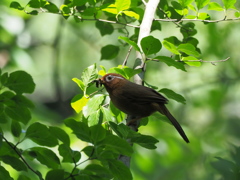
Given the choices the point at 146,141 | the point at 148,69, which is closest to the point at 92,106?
the point at 146,141

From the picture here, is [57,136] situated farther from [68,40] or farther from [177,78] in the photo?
[68,40]

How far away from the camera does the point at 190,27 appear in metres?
2.98

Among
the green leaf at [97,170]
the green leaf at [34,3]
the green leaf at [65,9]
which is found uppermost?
the green leaf at [34,3]

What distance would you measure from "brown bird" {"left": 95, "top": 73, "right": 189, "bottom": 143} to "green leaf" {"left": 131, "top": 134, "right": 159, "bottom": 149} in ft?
2.48

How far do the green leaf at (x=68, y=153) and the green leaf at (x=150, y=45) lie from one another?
Answer: 2.45 feet

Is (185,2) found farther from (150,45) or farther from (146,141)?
(146,141)

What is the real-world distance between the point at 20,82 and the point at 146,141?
34.1 inches

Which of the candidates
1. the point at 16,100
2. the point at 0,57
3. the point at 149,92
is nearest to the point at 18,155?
the point at 16,100

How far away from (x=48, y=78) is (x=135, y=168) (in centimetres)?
450

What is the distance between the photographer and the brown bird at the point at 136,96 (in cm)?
285

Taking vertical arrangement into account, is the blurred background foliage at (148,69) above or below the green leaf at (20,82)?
below

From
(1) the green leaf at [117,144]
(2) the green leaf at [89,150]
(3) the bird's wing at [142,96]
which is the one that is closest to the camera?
(1) the green leaf at [117,144]

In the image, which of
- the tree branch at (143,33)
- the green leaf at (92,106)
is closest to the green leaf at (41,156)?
the green leaf at (92,106)

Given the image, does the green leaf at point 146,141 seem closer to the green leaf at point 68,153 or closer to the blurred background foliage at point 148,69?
the green leaf at point 68,153
